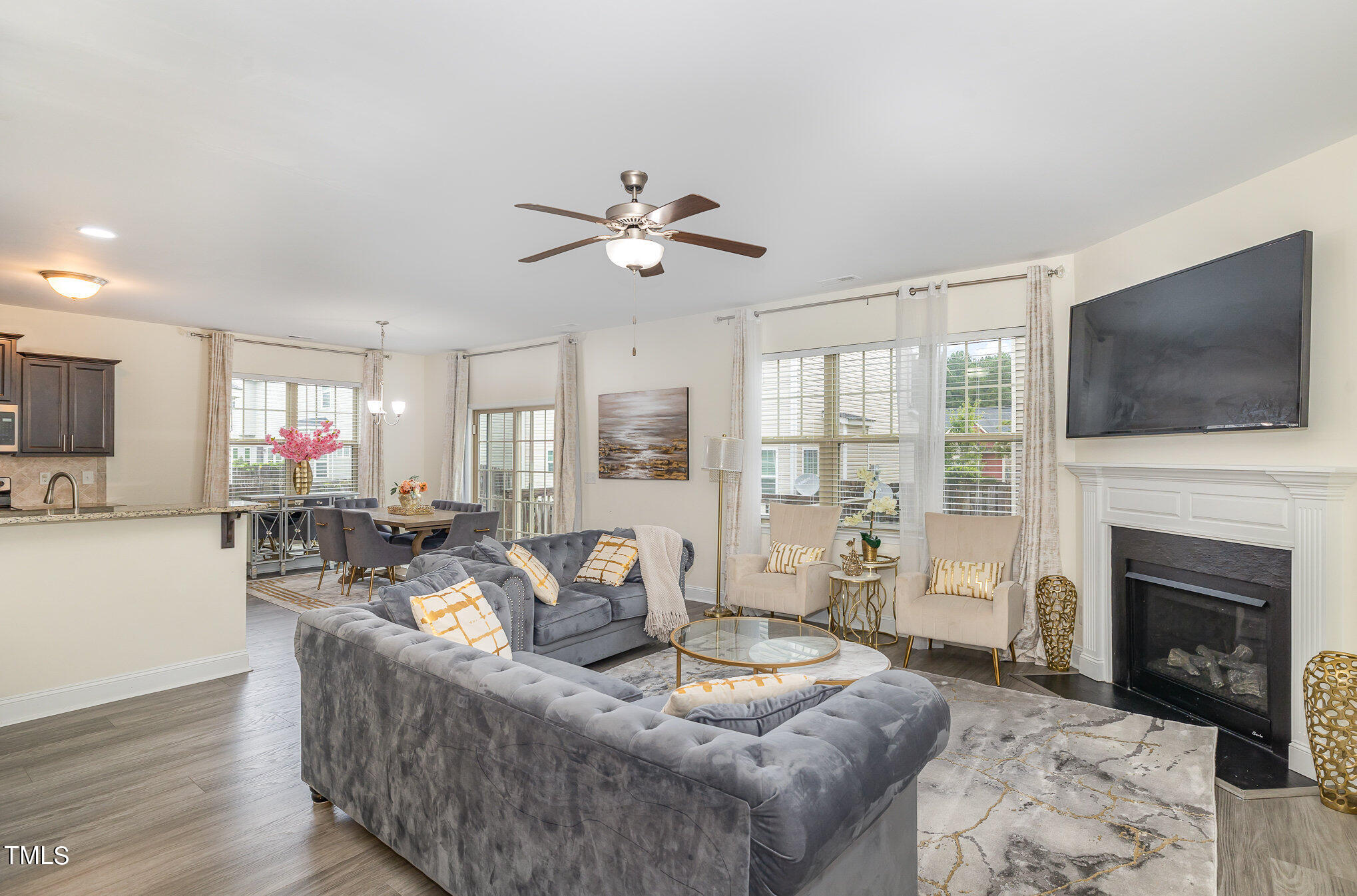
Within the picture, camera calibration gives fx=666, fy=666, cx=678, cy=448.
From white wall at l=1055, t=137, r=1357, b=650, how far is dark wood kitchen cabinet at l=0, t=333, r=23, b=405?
339 inches

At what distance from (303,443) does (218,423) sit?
0.83m

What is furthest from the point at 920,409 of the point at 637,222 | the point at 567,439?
the point at 567,439

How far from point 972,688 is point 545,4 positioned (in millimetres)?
3989

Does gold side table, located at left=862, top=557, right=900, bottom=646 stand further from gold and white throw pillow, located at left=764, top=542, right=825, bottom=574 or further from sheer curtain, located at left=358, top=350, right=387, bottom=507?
sheer curtain, located at left=358, top=350, right=387, bottom=507

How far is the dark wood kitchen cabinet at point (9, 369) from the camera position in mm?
5668

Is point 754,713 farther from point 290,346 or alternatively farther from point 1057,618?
point 290,346

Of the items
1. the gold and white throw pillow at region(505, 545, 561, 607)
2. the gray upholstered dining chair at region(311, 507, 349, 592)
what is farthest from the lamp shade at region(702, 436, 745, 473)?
the gray upholstered dining chair at region(311, 507, 349, 592)

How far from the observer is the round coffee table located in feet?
10.5

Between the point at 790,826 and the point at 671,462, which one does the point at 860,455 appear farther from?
the point at 790,826

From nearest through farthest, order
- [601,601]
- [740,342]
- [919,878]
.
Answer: [919,878] → [601,601] → [740,342]

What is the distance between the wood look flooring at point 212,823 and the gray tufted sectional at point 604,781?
198 millimetres

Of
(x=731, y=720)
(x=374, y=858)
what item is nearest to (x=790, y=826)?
(x=731, y=720)

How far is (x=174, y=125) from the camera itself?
2.74 metres

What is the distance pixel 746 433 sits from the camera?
589cm
